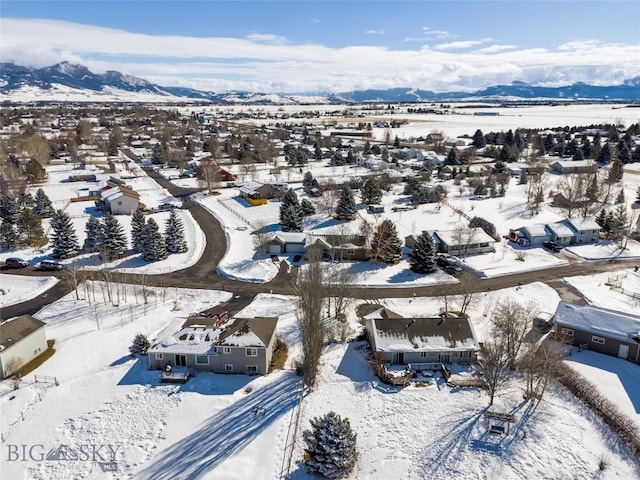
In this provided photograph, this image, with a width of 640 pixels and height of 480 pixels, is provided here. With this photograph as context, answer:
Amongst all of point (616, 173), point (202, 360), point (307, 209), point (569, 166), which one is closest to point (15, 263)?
point (202, 360)

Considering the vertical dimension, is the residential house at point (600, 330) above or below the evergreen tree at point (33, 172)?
below

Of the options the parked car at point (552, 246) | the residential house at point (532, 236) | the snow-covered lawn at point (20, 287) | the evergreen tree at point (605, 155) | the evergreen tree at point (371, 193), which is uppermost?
the evergreen tree at point (605, 155)

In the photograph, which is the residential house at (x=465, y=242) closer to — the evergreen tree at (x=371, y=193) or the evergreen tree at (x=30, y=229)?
the evergreen tree at (x=371, y=193)

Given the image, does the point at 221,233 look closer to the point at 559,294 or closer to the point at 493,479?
the point at 559,294

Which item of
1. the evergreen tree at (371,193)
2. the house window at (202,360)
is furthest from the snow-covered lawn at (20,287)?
the evergreen tree at (371,193)

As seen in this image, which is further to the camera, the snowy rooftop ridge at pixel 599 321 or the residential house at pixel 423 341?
the snowy rooftop ridge at pixel 599 321

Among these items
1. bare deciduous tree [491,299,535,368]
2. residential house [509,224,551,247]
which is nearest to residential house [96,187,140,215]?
residential house [509,224,551,247]

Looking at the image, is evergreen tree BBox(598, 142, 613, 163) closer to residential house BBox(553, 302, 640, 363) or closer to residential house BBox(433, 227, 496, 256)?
residential house BBox(433, 227, 496, 256)
